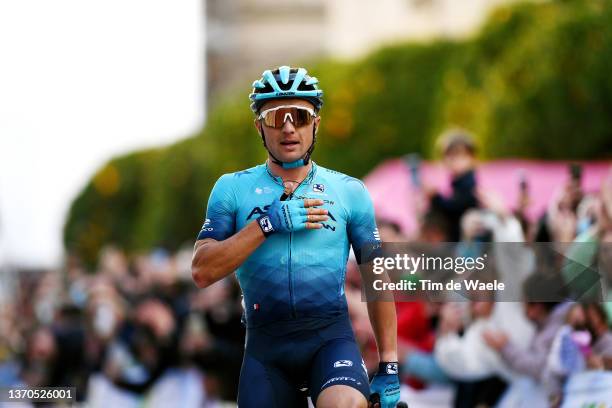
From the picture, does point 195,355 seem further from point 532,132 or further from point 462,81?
point 462,81

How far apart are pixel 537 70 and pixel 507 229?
12.7 m

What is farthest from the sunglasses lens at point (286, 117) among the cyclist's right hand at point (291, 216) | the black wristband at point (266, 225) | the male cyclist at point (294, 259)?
the black wristband at point (266, 225)

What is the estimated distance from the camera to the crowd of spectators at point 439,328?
9.00m

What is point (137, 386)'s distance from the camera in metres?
14.4

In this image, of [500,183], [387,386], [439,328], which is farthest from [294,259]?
[500,183]

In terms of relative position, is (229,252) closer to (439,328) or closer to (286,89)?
(286,89)

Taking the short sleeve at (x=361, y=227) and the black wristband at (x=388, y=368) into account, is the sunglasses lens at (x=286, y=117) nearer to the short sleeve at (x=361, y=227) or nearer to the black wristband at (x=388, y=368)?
the short sleeve at (x=361, y=227)

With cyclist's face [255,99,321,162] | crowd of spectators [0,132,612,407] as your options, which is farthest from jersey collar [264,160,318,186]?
crowd of spectators [0,132,612,407]

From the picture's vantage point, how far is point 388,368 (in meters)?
6.48

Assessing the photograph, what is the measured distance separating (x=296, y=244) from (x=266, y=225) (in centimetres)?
25

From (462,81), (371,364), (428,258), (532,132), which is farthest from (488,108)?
(428,258)

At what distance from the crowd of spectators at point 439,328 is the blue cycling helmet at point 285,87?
8.55 ft

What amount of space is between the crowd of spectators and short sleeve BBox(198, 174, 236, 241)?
2682mm

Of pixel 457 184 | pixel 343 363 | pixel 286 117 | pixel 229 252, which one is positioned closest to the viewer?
pixel 229 252
